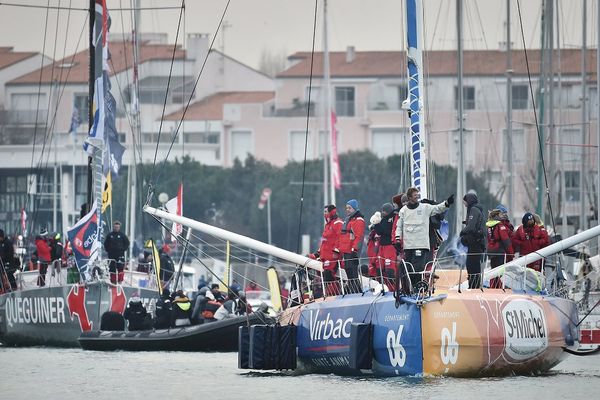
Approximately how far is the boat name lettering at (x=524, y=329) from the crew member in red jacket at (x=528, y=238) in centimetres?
212

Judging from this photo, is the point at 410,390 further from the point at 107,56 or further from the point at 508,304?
the point at 107,56

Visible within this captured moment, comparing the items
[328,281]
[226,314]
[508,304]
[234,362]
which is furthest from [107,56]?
[508,304]

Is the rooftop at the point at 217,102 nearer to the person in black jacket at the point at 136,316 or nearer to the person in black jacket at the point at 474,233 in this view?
the person in black jacket at the point at 136,316

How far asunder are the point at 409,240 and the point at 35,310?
14.5 metres

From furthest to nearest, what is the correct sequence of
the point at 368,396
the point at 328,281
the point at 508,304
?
the point at 328,281 → the point at 508,304 → the point at 368,396

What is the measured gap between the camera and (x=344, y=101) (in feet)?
343

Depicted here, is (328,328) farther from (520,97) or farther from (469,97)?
(469,97)

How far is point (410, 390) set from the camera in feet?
64.1

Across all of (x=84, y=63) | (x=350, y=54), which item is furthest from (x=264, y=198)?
(x=84, y=63)

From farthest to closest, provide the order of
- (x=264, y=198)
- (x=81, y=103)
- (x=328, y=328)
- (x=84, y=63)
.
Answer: (x=84, y=63) → (x=81, y=103) → (x=264, y=198) → (x=328, y=328)

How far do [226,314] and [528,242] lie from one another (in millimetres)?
8804

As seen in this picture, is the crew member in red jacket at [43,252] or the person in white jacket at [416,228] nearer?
the person in white jacket at [416,228]

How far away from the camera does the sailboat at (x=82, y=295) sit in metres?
32.4

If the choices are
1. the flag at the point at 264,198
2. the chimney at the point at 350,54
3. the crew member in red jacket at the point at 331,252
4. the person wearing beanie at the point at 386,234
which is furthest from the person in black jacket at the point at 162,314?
the chimney at the point at 350,54
